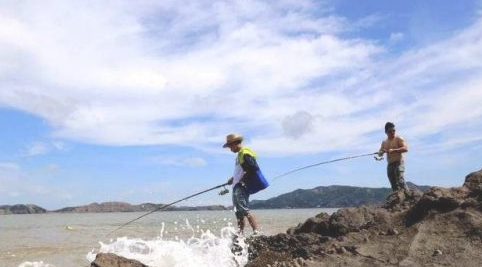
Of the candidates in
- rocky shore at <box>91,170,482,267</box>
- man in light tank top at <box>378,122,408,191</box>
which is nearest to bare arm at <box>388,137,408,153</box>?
man in light tank top at <box>378,122,408,191</box>

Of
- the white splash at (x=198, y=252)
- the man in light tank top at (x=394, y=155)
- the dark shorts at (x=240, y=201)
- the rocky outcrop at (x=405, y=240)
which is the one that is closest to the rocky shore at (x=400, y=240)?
the rocky outcrop at (x=405, y=240)

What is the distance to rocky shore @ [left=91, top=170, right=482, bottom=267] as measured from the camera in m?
6.18

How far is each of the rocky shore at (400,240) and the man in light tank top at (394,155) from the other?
1754 millimetres

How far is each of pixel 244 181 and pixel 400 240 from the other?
2877 mm

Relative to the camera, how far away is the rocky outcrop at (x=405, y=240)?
6.16m

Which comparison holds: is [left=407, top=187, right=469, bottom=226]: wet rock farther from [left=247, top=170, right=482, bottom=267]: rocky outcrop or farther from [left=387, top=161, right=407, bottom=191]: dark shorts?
[left=387, top=161, right=407, bottom=191]: dark shorts

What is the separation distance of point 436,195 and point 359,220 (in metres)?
1.39

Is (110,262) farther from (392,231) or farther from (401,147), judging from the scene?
(401,147)

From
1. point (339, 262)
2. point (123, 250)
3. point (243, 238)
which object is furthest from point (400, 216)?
point (123, 250)

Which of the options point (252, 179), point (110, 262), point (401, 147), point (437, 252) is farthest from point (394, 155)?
point (110, 262)

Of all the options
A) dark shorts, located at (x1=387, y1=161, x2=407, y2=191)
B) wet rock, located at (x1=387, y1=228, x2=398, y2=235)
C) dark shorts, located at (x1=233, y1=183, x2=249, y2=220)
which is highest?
Result: dark shorts, located at (x1=387, y1=161, x2=407, y2=191)

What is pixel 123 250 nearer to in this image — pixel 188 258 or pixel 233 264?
pixel 188 258

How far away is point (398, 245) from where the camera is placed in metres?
6.64

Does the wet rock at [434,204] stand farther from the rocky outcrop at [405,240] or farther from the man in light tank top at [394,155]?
the man in light tank top at [394,155]
